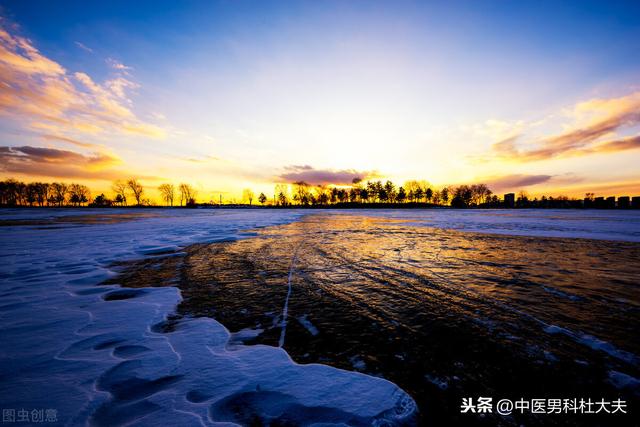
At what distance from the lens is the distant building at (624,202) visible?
85688 millimetres

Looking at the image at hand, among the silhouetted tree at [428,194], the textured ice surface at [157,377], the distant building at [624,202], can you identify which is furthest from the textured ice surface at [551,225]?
the silhouetted tree at [428,194]

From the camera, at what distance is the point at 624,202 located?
8662 cm

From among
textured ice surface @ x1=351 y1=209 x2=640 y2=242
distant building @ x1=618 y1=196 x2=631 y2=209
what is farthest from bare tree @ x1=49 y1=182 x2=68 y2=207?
distant building @ x1=618 y1=196 x2=631 y2=209

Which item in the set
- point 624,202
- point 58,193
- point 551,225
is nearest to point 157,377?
point 551,225

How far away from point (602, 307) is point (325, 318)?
3.82 meters

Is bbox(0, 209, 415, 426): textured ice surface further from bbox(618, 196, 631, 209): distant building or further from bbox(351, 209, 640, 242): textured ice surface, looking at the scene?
bbox(618, 196, 631, 209): distant building

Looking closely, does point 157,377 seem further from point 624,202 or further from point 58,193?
point 58,193

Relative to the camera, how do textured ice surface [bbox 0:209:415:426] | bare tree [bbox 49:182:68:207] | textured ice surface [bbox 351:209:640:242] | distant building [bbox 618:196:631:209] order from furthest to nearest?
bare tree [bbox 49:182:68:207]
distant building [bbox 618:196:631:209]
textured ice surface [bbox 351:209:640:242]
textured ice surface [bbox 0:209:415:426]

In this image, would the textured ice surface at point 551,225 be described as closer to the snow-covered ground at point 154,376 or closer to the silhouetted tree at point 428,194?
the snow-covered ground at point 154,376

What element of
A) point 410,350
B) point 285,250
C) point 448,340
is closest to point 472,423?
point 410,350

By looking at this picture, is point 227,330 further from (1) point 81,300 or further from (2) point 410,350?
(1) point 81,300

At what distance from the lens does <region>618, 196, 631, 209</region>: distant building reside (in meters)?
85.7

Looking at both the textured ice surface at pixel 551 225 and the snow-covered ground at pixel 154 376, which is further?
the textured ice surface at pixel 551 225

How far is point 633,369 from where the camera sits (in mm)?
2232
